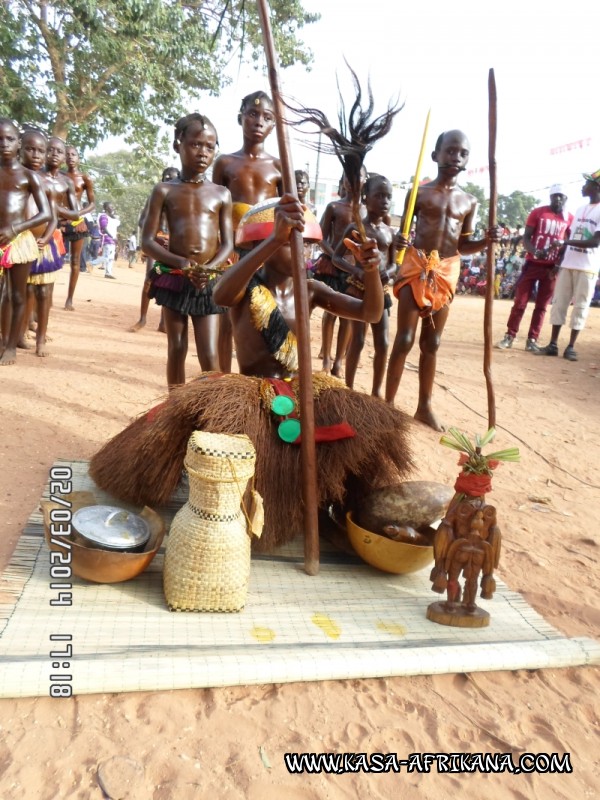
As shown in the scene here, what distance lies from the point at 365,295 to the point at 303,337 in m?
0.52

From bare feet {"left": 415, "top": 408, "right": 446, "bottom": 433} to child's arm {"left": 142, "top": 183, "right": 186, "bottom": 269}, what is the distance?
2.30m

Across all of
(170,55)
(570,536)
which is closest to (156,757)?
(570,536)

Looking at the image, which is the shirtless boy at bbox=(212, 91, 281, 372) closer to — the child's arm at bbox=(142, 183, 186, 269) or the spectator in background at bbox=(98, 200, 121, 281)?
the child's arm at bbox=(142, 183, 186, 269)

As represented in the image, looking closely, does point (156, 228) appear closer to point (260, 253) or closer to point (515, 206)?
point (260, 253)

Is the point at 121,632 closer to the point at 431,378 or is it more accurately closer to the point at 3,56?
the point at 431,378

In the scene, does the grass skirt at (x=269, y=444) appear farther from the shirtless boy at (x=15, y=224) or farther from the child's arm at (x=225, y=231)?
the shirtless boy at (x=15, y=224)

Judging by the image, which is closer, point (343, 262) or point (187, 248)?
point (187, 248)

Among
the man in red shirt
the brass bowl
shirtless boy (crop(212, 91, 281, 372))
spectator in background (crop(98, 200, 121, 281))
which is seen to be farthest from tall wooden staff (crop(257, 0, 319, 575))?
spectator in background (crop(98, 200, 121, 281))

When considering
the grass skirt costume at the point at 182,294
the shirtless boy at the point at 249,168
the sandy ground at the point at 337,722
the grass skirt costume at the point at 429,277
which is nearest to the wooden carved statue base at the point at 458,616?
the sandy ground at the point at 337,722

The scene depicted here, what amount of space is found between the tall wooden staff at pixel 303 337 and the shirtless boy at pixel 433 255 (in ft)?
7.89

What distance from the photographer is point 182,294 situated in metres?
3.97

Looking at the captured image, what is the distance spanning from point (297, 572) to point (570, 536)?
165cm

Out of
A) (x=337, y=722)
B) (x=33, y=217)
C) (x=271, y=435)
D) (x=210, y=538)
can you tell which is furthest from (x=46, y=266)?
(x=337, y=722)

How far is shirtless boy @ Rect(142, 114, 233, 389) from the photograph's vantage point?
12.8 feet
